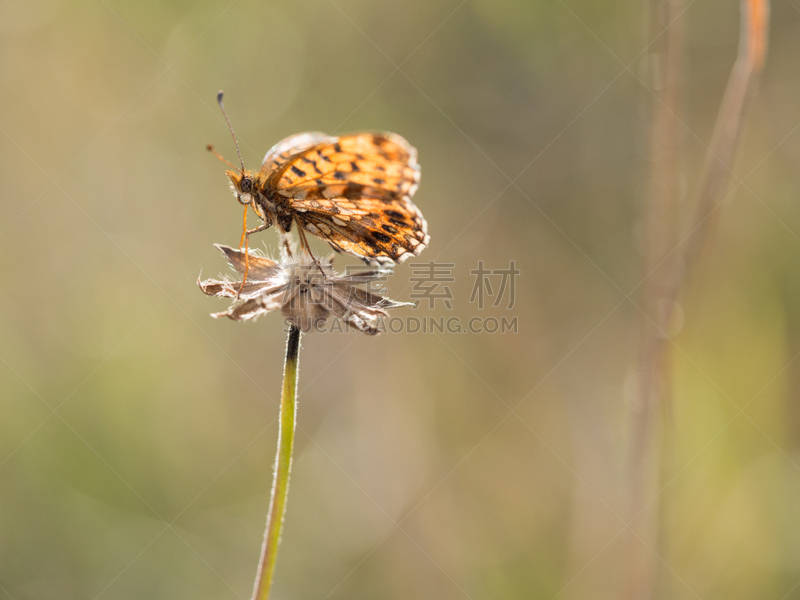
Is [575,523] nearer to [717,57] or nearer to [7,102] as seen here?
[717,57]

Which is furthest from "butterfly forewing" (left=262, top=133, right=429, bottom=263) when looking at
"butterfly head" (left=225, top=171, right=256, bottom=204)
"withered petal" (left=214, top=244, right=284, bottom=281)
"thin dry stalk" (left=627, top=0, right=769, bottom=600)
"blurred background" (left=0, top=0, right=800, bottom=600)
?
"thin dry stalk" (left=627, top=0, right=769, bottom=600)

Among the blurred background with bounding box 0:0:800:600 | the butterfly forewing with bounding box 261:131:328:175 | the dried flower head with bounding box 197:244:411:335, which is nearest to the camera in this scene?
the dried flower head with bounding box 197:244:411:335

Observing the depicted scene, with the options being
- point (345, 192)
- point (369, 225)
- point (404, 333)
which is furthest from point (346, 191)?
point (404, 333)

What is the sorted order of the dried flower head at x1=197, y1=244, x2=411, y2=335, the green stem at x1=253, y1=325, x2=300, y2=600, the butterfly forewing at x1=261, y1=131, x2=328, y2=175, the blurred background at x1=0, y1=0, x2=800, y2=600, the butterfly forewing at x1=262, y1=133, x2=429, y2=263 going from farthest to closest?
1. the blurred background at x1=0, y1=0, x2=800, y2=600
2. the butterfly forewing at x1=261, y1=131, x2=328, y2=175
3. the butterfly forewing at x1=262, y1=133, x2=429, y2=263
4. the dried flower head at x1=197, y1=244, x2=411, y2=335
5. the green stem at x1=253, y1=325, x2=300, y2=600

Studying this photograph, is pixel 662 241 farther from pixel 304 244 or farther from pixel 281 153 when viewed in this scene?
pixel 281 153

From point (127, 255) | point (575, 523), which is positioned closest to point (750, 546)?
point (575, 523)

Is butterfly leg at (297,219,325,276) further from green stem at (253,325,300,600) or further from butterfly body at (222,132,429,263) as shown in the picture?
green stem at (253,325,300,600)

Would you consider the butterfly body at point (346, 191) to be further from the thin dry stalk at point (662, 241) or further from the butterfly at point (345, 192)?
the thin dry stalk at point (662, 241)

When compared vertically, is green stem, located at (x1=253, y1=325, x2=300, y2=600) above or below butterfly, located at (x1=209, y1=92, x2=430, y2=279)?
below
